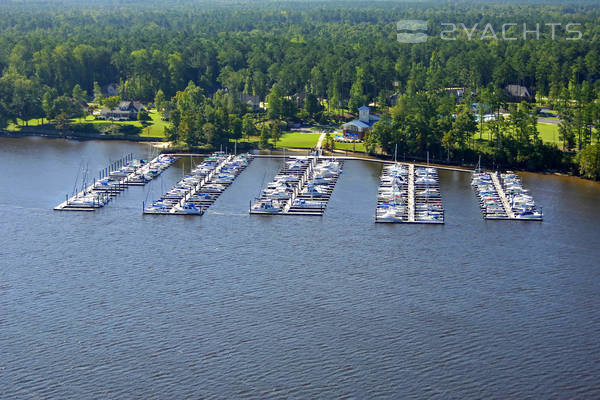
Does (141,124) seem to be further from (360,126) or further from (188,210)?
(188,210)

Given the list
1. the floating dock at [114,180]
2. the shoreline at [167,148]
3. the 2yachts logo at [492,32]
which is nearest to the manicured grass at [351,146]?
the shoreline at [167,148]

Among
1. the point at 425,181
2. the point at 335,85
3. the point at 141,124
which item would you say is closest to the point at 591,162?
the point at 425,181

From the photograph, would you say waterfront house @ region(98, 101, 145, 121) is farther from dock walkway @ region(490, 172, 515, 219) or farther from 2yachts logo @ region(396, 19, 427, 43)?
2yachts logo @ region(396, 19, 427, 43)

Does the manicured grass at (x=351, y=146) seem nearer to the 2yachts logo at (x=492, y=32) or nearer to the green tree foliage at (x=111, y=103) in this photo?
the green tree foliage at (x=111, y=103)

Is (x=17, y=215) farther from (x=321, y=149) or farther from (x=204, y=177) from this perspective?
(x=321, y=149)

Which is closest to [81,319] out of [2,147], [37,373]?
[37,373]
